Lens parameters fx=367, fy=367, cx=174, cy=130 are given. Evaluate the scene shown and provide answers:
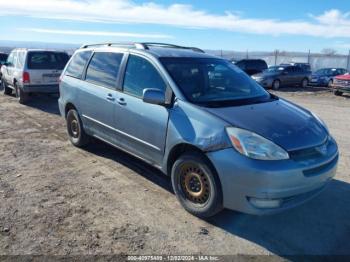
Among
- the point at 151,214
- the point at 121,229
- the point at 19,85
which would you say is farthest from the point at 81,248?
the point at 19,85

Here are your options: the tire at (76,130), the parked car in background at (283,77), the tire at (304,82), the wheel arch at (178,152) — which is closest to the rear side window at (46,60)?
the tire at (76,130)

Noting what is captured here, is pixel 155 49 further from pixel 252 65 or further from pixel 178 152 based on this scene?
pixel 252 65

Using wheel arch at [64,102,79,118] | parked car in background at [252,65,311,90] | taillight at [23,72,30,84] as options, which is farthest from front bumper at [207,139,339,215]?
parked car in background at [252,65,311,90]

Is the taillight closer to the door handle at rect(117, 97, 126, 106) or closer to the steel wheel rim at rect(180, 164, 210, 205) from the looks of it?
the door handle at rect(117, 97, 126, 106)

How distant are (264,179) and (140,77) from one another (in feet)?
7.38

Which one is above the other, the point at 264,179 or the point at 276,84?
the point at 264,179

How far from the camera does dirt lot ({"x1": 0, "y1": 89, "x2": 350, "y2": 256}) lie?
358 centimetres

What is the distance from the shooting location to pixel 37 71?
11750 millimetres

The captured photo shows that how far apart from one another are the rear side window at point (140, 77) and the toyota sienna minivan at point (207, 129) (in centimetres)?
1

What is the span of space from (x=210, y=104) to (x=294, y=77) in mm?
19660

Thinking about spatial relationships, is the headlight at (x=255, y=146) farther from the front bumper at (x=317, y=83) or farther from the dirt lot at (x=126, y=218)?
the front bumper at (x=317, y=83)

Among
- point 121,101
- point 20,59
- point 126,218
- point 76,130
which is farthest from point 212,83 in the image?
point 20,59

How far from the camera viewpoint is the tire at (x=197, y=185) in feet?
12.6

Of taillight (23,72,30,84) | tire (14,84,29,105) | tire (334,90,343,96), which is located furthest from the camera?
tire (334,90,343,96)
